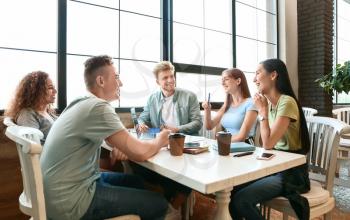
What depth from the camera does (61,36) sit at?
7.55 feet

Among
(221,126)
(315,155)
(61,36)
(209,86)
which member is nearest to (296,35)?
(209,86)

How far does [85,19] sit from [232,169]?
7.17ft

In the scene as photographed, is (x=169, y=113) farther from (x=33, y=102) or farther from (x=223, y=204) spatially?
(x=223, y=204)

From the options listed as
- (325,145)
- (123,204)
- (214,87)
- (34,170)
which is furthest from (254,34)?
(34,170)

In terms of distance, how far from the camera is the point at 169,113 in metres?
2.29

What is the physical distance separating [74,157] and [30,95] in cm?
94

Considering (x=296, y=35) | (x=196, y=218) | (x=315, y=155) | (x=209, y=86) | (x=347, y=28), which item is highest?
(x=347, y=28)

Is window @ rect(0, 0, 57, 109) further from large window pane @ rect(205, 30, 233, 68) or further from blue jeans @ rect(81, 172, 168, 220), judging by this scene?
large window pane @ rect(205, 30, 233, 68)

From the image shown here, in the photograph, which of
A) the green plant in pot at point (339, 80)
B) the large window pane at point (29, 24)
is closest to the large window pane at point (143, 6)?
the large window pane at point (29, 24)

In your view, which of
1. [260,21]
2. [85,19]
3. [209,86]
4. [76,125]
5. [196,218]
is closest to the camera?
[76,125]

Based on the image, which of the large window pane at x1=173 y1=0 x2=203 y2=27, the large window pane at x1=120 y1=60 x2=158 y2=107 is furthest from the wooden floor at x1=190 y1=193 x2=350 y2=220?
the large window pane at x1=173 y1=0 x2=203 y2=27

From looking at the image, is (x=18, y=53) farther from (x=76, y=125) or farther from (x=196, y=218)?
(x=196, y=218)

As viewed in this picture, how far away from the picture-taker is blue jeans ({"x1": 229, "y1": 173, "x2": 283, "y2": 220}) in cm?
118

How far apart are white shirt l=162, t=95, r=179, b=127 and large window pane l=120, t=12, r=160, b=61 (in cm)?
82
